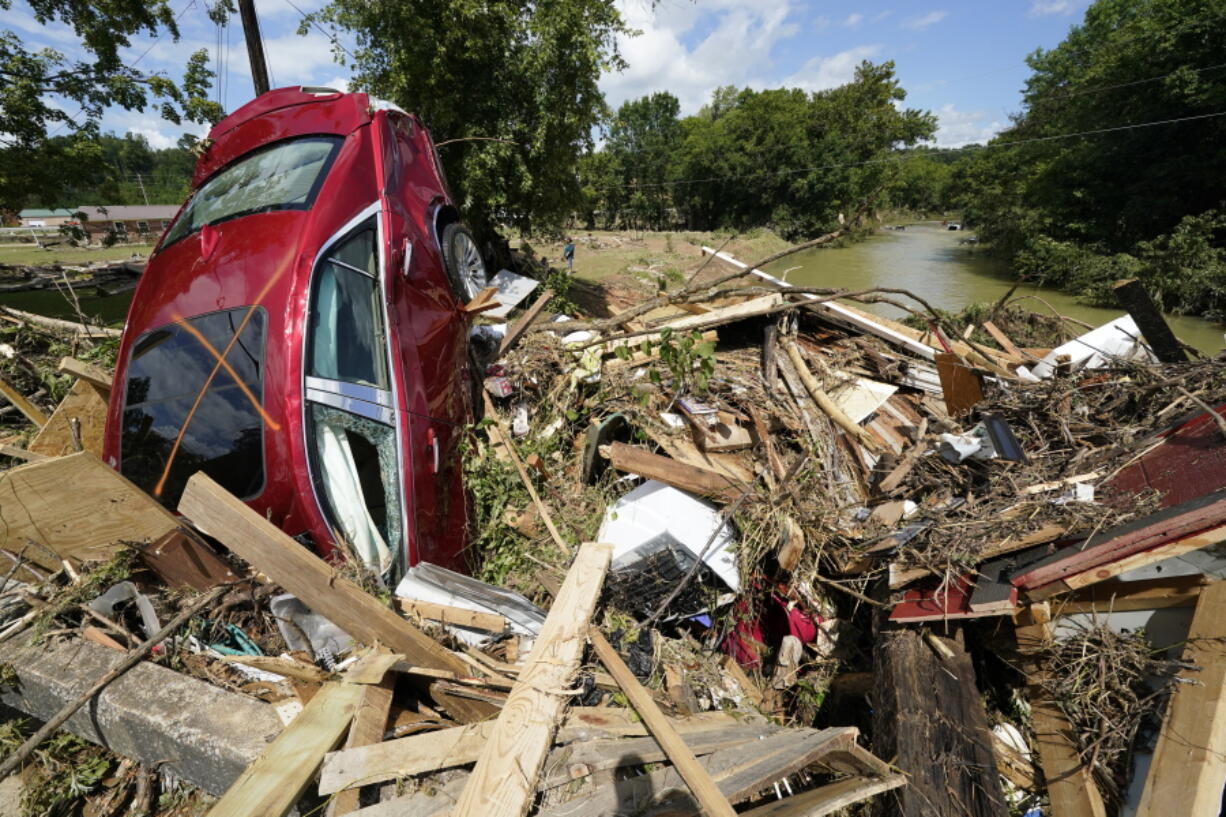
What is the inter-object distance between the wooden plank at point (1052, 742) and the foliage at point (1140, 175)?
41.7 ft

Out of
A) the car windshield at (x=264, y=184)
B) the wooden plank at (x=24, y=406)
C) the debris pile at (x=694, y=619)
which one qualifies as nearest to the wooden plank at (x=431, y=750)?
the debris pile at (x=694, y=619)

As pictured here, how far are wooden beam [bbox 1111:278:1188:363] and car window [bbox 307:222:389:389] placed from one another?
5165 mm

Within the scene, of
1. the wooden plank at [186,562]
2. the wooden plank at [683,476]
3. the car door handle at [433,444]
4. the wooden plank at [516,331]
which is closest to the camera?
the wooden plank at [186,562]

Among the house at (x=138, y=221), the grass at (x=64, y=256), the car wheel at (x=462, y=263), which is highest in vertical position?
the house at (x=138, y=221)

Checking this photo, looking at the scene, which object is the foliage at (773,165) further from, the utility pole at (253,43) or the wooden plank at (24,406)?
the wooden plank at (24,406)

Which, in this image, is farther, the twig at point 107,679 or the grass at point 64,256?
the grass at point 64,256

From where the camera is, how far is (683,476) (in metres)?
3.15

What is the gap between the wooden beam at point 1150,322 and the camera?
393cm

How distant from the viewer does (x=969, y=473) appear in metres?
3.29

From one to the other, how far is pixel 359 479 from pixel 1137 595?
3597 mm

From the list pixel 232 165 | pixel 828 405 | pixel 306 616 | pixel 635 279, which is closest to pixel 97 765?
pixel 306 616

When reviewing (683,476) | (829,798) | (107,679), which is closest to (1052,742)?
(829,798)

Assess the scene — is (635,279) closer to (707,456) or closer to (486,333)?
(486,333)

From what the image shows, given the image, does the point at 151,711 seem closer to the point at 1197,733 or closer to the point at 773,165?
the point at 1197,733
